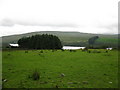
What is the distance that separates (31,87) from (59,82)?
1.93 metres

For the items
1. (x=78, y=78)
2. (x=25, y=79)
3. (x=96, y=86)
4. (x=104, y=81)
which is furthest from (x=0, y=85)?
(x=104, y=81)

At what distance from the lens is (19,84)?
9875 mm

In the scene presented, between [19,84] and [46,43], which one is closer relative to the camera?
[19,84]

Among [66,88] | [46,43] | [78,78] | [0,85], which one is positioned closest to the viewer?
[66,88]

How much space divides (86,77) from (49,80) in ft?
9.50

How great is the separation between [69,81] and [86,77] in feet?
5.77

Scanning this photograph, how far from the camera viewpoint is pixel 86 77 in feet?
37.9

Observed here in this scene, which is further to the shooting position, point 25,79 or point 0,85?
point 25,79

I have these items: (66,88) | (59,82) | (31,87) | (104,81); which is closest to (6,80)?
(31,87)

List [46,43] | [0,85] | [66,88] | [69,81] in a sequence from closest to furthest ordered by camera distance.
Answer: [66,88], [0,85], [69,81], [46,43]

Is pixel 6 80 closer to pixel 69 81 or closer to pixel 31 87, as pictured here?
pixel 31 87

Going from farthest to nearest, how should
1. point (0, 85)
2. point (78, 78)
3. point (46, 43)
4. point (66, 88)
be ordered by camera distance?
1. point (46, 43)
2. point (78, 78)
3. point (0, 85)
4. point (66, 88)

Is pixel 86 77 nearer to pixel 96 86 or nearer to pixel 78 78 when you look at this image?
pixel 78 78

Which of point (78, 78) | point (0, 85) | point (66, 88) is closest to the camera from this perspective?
point (66, 88)
